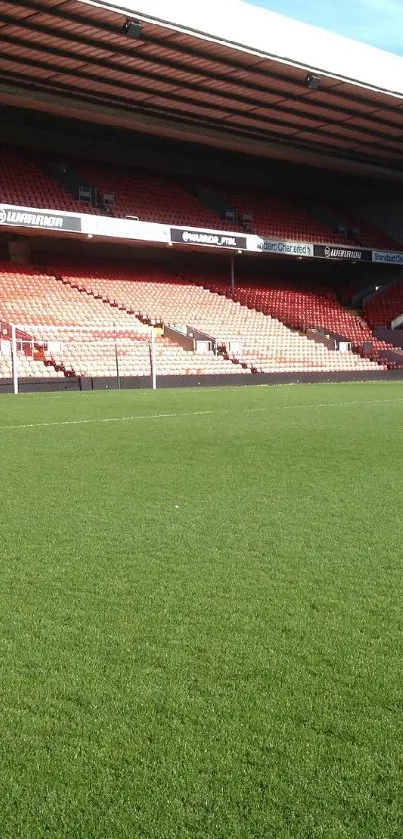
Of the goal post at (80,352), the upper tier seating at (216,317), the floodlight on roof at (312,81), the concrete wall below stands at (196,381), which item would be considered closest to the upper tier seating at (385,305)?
the upper tier seating at (216,317)

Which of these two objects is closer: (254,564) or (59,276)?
(254,564)

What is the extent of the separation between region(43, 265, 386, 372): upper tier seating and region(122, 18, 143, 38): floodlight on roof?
8.72 metres

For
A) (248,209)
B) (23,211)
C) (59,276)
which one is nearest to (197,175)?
(248,209)

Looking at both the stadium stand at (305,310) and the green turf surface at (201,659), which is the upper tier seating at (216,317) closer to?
the stadium stand at (305,310)

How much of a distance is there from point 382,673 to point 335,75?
86.1 ft

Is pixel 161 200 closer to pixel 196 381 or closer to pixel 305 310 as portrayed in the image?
pixel 305 310

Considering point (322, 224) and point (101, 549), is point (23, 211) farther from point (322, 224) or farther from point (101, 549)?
point (101, 549)

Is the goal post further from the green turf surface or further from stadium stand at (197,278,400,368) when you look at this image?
the green turf surface

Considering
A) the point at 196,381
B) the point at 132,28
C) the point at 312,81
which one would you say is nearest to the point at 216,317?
the point at 196,381

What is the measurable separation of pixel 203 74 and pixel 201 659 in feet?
83.9

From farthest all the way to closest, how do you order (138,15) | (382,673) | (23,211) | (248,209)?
(248,209), (23,211), (138,15), (382,673)

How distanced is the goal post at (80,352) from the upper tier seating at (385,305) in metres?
14.3

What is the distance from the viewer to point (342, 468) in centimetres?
675

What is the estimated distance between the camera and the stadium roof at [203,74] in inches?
869
